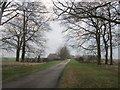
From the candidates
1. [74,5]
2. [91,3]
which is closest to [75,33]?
[91,3]

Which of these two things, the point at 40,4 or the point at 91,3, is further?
the point at 40,4

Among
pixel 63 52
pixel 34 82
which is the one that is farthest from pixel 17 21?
pixel 63 52

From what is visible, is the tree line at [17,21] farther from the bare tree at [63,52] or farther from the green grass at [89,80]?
the bare tree at [63,52]

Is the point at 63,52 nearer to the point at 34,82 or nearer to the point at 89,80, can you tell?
the point at 89,80

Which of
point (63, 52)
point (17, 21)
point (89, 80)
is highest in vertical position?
point (17, 21)

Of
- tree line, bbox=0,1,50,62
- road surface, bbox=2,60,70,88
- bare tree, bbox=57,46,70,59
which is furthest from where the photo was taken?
bare tree, bbox=57,46,70,59

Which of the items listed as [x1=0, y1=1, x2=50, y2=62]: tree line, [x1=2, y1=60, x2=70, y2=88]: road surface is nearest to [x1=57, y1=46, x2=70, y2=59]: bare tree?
[x1=0, y1=1, x2=50, y2=62]: tree line

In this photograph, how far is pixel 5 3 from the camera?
8602mm

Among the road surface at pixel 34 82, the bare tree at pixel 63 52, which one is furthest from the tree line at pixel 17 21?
the bare tree at pixel 63 52

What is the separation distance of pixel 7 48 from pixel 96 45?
1129 cm

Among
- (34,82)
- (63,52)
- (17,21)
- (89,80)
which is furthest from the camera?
(63,52)

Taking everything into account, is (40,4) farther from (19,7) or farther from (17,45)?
(17,45)

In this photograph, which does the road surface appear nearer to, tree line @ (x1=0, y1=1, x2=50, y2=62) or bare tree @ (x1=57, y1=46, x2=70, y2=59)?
tree line @ (x1=0, y1=1, x2=50, y2=62)

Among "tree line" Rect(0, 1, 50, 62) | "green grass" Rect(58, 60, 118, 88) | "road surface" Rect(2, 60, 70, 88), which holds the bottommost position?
"green grass" Rect(58, 60, 118, 88)
